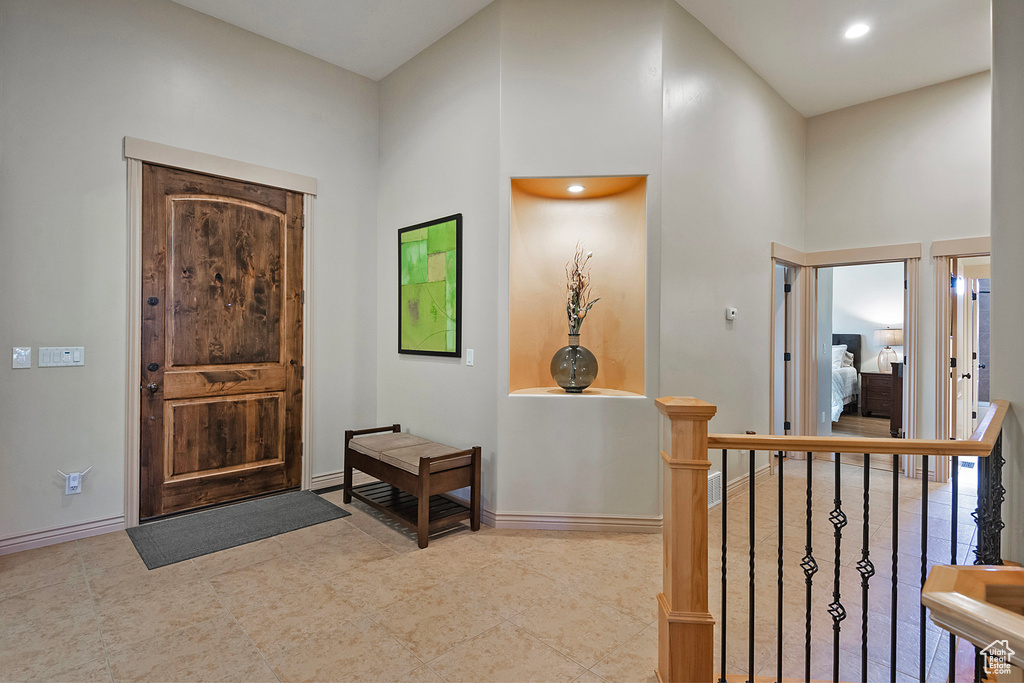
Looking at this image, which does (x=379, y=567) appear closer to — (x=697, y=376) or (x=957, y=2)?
(x=697, y=376)

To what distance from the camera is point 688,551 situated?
1750 millimetres

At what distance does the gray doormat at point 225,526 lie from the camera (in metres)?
2.88

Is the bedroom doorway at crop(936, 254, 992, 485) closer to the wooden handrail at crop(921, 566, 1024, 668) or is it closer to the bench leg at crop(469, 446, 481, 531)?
the bench leg at crop(469, 446, 481, 531)

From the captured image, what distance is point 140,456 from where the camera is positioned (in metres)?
3.24

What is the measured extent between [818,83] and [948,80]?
1.05 meters

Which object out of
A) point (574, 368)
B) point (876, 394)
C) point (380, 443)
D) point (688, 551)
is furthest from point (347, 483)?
point (876, 394)

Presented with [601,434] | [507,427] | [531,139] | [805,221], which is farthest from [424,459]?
[805,221]

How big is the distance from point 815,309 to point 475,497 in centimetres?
390

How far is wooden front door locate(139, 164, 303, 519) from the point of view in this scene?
3.29 m

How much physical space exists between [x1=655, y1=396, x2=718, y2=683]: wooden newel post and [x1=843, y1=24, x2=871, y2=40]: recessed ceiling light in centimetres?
355

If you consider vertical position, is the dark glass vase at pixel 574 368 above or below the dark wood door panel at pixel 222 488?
above

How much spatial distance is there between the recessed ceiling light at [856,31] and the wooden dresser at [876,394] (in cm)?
539

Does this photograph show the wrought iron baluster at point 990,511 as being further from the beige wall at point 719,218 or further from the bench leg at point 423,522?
the bench leg at point 423,522

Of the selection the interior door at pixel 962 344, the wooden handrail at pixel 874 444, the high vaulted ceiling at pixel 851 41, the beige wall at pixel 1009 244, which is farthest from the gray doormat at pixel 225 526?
the interior door at pixel 962 344
